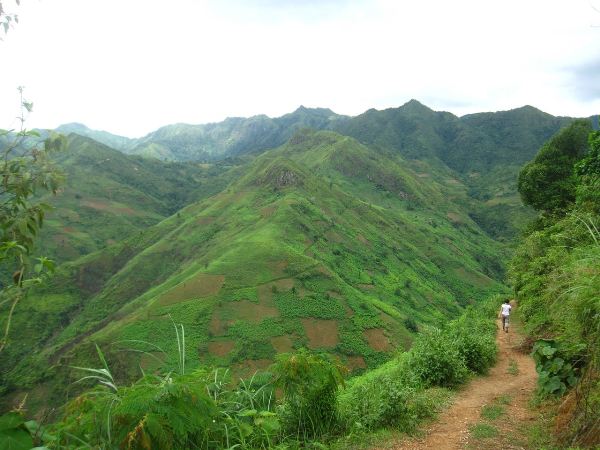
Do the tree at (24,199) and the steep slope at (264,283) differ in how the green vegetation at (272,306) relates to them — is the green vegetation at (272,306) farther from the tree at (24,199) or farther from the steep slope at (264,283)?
the tree at (24,199)

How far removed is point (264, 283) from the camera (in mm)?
60312

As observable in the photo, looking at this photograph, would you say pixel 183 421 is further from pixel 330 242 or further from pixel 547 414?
pixel 330 242

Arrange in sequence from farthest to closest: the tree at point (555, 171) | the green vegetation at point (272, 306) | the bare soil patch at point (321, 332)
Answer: the bare soil patch at point (321, 332)
the tree at point (555, 171)
the green vegetation at point (272, 306)

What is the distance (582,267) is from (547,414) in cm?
370

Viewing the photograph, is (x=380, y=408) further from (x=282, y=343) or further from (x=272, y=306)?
(x=272, y=306)

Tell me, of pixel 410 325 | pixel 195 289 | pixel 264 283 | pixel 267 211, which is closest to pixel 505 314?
pixel 410 325

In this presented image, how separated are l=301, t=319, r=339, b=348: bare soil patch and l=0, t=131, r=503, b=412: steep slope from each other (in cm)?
16

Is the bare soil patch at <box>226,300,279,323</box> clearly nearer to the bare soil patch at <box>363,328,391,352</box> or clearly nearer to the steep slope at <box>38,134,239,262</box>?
the bare soil patch at <box>363,328,391,352</box>

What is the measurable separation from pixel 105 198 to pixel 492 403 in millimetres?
151749

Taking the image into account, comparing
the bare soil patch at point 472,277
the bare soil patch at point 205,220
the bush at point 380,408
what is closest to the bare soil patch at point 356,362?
the bush at point 380,408

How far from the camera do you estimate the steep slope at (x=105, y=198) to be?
4545 inches

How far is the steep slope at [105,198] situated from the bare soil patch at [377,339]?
8153cm

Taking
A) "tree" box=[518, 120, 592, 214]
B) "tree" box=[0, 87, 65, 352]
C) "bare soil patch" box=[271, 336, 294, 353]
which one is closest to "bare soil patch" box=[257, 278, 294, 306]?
"bare soil patch" box=[271, 336, 294, 353]

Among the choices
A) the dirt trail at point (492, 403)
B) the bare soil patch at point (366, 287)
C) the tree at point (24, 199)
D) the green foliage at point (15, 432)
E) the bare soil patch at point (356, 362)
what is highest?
the tree at point (24, 199)
